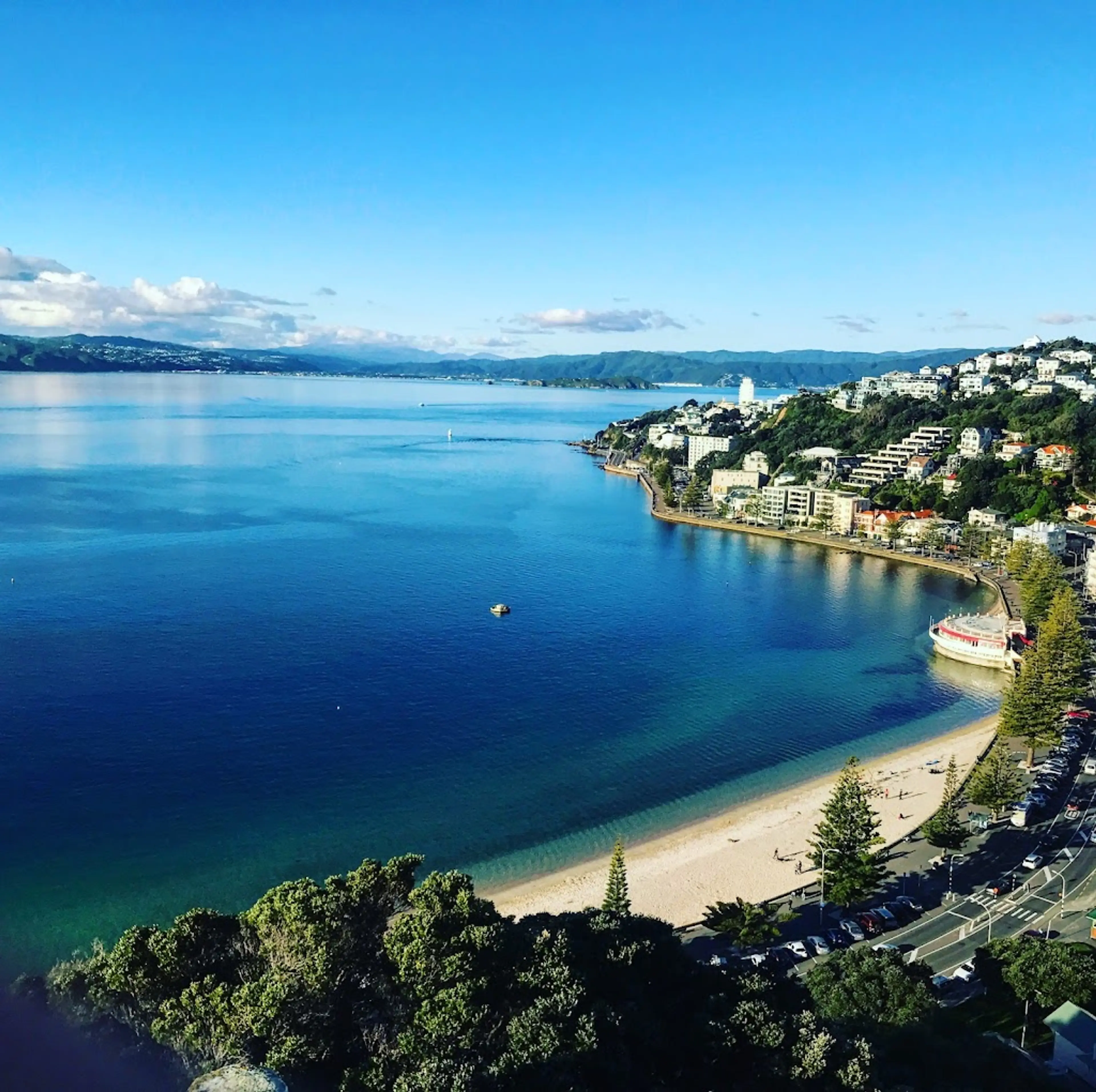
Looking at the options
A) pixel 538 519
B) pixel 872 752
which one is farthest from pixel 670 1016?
pixel 538 519

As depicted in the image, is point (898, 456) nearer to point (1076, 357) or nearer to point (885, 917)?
point (1076, 357)

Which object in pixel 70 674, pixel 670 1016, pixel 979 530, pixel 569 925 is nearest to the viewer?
→ pixel 670 1016

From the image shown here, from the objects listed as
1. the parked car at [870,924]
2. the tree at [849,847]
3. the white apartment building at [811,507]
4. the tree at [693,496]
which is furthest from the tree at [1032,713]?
the tree at [693,496]

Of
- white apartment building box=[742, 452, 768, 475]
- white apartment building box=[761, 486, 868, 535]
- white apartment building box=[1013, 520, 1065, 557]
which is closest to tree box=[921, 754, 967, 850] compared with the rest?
white apartment building box=[1013, 520, 1065, 557]

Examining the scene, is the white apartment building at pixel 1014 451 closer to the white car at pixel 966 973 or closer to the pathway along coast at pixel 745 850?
the pathway along coast at pixel 745 850

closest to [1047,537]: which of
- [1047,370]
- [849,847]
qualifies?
[849,847]

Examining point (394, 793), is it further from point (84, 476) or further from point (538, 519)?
point (84, 476)

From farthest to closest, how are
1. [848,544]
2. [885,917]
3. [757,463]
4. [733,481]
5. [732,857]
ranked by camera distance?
1. [757,463]
2. [733,481]
3. [848,544]
4. [732,857]
5. [885,917]
